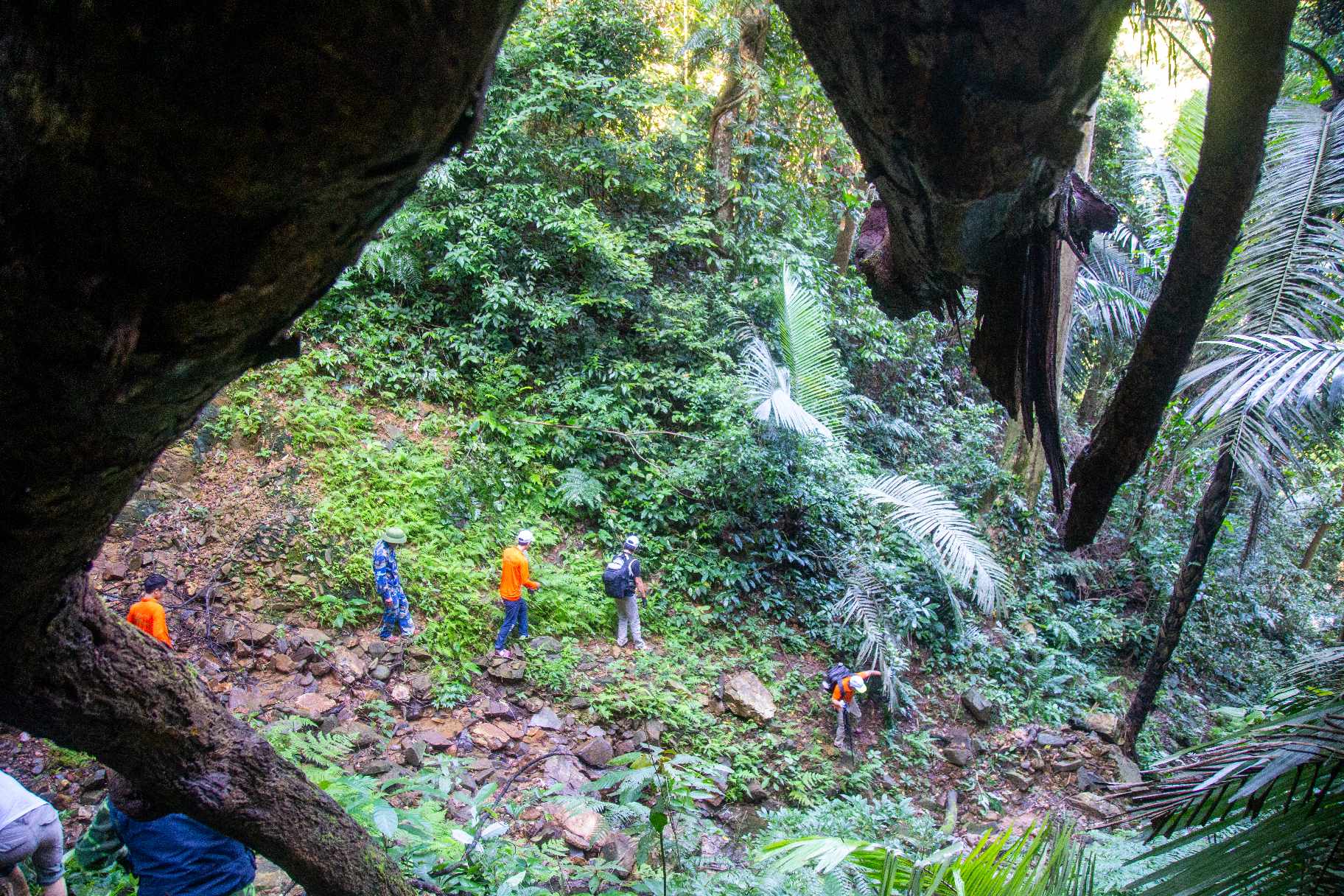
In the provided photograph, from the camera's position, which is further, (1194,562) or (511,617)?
(511,617)

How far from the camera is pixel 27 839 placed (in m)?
2.73

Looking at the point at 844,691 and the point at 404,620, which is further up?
the point at 404,620

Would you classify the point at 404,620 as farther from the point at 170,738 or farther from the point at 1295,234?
the point at 1295,234

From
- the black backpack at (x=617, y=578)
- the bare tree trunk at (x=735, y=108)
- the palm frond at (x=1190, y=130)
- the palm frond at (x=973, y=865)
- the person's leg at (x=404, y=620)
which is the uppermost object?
the bare tree trunk at (x=735, y=108)

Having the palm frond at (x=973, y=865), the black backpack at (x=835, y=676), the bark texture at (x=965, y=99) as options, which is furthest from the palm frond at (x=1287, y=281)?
the bark texture at (x=965, y=99)

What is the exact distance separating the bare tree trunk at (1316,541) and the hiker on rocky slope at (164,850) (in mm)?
18023

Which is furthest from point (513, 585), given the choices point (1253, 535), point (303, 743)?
point (1253, 535)

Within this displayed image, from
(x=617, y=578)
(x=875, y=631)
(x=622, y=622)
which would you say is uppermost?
(x=617, y=578)

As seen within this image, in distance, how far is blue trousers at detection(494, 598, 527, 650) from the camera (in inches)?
266

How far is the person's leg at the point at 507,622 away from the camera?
6.74 meters

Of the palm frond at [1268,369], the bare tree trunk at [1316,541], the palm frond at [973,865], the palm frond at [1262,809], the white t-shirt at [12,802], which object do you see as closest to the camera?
the palm frond at [1262,809]

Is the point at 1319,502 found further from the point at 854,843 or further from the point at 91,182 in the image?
the point at 91,182

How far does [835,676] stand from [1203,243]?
6.78m

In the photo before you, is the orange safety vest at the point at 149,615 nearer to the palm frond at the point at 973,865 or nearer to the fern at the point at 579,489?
the fern at the point at 579,489
